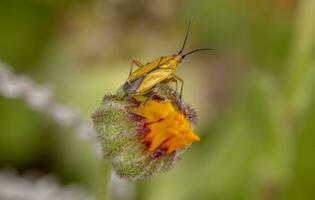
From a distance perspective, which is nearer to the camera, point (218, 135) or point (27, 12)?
point (218, 135)

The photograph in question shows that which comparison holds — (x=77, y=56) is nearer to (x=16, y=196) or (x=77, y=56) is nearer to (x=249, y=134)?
(x=249, y=134)

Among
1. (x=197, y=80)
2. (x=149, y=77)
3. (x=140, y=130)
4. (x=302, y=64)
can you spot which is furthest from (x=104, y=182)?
(x=197, y=80)

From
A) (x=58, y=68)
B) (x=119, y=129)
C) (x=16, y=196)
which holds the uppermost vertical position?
(x=58, y=68)

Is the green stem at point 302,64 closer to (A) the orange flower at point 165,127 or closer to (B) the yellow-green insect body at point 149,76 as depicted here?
(B) the yellow-green insect body at point 149,76

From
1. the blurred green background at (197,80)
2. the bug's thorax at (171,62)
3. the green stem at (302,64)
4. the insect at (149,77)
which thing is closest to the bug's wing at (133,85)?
the insect at (149,77)

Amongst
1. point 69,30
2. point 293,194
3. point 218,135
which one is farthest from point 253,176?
point 69,30

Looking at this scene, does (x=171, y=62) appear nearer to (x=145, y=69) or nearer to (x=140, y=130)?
(x=145, y=69)

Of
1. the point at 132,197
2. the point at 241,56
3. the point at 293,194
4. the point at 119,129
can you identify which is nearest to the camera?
the point at 119,129
